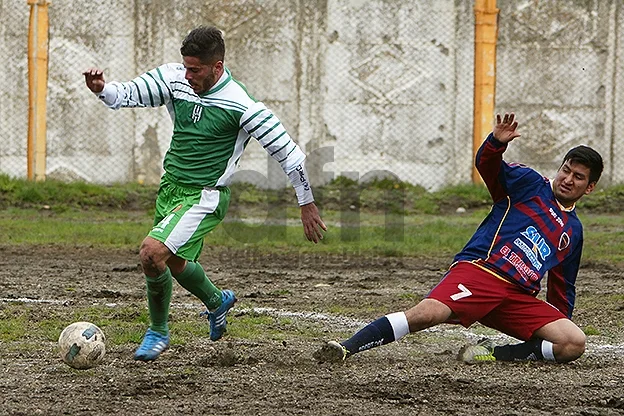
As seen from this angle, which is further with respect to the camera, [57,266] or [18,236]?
[18,236]

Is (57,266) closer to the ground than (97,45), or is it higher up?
closer to the ground

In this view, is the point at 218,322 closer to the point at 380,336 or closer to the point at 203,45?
the point at 380,336

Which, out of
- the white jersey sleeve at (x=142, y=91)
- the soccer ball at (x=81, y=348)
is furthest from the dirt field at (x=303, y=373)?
the white jersey sleeve at (x=142, y=91)

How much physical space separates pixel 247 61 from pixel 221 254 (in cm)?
483

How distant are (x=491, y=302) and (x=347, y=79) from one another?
10126 millimetres

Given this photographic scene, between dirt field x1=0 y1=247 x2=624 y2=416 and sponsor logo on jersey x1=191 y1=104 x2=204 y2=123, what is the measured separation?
136cm

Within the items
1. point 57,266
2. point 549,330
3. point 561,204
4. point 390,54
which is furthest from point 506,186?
point 390,54

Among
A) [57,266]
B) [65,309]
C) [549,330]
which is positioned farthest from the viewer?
[57,266]

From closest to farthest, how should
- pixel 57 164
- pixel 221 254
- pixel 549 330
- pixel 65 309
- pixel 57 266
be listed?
pixel 549 330, pixel 65 309, pixel 57 266, pixel 221 254, pixel 57 164

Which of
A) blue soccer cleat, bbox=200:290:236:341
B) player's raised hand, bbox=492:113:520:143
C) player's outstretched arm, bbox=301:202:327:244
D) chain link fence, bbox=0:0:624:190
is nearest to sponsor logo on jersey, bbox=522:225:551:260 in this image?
player's raised hand, bbox=492:113:520:143

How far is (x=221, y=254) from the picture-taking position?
11719mm

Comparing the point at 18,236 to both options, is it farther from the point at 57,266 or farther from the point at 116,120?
the point at 116,120

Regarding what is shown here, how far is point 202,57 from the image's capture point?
20.6 ft

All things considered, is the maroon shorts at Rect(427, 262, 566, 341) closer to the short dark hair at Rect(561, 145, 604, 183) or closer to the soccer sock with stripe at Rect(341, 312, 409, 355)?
the soccer sock with stripe at Rect(341, 312, 409, 355)
